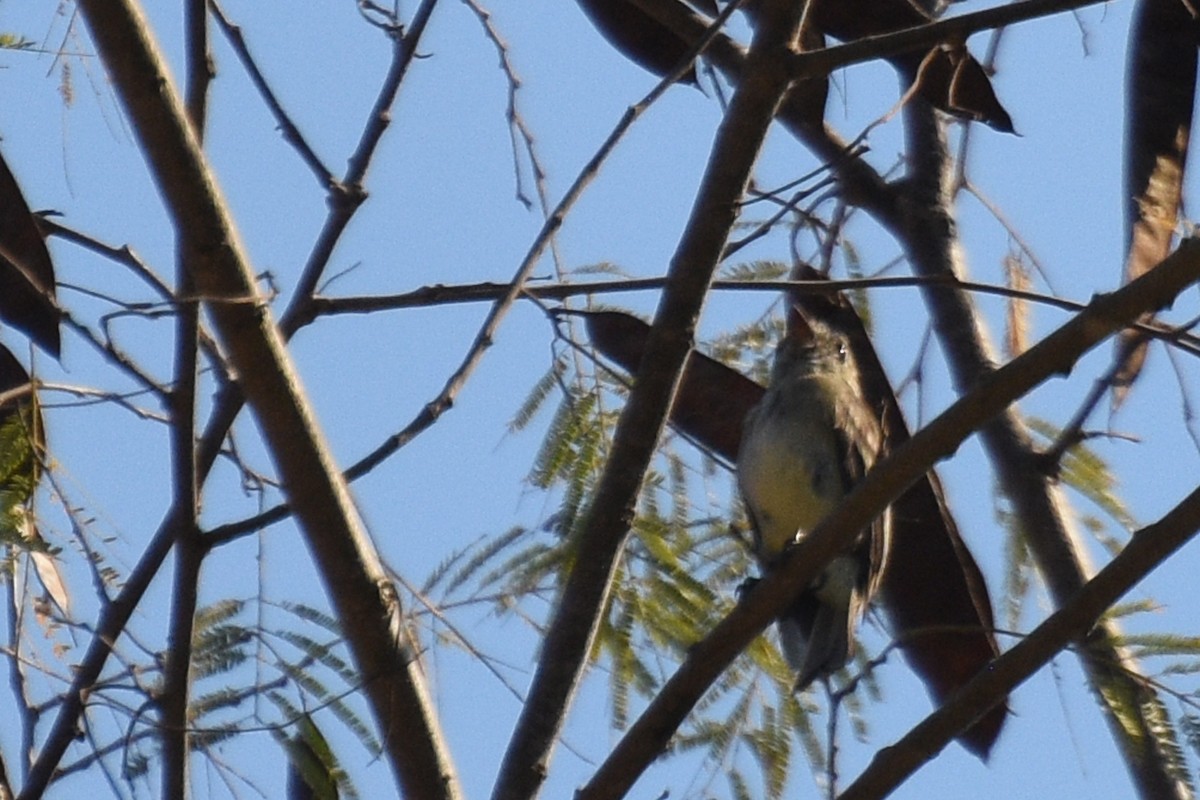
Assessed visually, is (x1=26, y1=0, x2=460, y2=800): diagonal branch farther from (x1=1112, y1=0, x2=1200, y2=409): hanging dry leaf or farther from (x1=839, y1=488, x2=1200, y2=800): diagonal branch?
(x1=1112, y1=0, x2=1200, y2=409): hanging dry leaf

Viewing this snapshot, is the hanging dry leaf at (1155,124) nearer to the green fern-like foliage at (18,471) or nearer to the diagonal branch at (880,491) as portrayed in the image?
the diagonal branch at (880,491)

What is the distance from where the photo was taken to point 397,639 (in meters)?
2.32

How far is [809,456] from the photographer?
14.8 ft

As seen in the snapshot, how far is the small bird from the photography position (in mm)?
4172

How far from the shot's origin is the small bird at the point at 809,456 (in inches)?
164

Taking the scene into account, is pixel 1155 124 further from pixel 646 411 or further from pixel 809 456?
pixel 809 456

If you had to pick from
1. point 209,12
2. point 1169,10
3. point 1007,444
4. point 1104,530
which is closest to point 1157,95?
point 1169,10

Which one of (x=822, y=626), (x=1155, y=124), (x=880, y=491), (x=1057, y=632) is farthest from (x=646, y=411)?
(x=822, y=626)

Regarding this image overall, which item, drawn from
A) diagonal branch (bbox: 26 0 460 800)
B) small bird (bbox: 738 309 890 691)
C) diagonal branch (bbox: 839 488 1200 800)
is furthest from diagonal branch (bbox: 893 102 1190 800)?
diagonal branch (bbox: 26 0 460 800)

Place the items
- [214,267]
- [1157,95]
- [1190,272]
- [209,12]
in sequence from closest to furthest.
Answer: [1190,272], [214,267], [209,12], [1157,95]

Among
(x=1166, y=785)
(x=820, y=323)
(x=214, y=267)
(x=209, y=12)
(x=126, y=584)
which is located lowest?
(x=1166, y=785)

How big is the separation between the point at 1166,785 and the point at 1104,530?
0.93 metres

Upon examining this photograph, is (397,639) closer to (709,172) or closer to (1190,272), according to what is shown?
(709,172)

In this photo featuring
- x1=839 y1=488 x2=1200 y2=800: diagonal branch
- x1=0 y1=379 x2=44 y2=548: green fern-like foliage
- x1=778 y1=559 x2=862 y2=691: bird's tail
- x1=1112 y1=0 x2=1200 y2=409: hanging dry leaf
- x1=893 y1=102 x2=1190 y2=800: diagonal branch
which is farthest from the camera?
x1=778 y1=559 x2=862 y2=691: bird's tail
